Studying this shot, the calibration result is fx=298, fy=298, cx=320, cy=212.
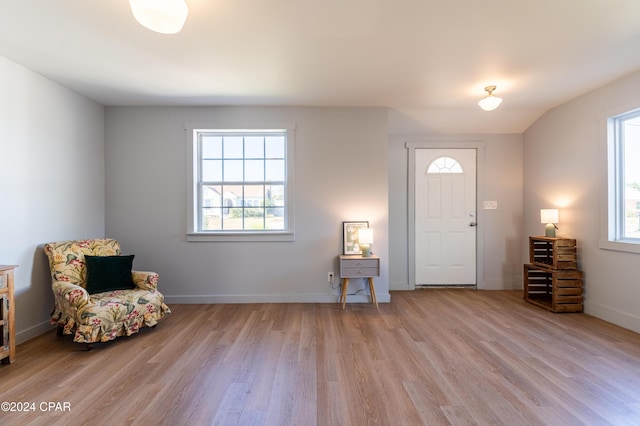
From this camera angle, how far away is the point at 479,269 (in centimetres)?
452

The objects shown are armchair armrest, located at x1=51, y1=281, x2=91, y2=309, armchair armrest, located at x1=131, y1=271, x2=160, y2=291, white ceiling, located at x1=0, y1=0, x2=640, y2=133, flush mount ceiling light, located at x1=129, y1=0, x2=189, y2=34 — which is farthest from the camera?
armchair armrest, located at x1=131, y1=271, x2=160, y2=291

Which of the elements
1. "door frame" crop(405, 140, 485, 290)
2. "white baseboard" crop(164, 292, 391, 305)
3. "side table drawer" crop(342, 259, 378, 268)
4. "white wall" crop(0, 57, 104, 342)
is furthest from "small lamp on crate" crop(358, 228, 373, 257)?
"white wall" crop(0, 57, 104, 342)

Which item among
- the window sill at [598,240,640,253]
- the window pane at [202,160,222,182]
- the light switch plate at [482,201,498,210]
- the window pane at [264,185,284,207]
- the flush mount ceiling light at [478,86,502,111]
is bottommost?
the window sill at [598,240,640,253]

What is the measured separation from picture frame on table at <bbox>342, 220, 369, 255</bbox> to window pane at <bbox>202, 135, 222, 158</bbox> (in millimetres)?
1947

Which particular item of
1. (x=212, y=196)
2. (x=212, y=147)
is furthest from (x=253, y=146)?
(x=212, y=196)

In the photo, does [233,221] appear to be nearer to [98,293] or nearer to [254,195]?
[254,195]

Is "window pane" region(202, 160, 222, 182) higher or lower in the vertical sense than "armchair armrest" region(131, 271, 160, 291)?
higher

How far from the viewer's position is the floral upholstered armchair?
2520 mm

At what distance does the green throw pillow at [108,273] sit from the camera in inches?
114

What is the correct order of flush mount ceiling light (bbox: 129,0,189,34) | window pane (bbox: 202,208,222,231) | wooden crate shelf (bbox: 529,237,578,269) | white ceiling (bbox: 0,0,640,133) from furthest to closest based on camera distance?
window pane (bbox: 202,208,222,231), wooden crate shelf (bbox: 529,237,578,269), white ceiling (bbox: 0,0,640,133), flush mount ceiling light (bbox: 129,0,189,34)

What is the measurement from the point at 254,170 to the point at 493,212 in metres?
3.60

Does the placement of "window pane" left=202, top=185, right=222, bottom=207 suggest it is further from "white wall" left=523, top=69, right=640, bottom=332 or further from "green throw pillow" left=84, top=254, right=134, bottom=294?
"white wall" left=523, top=69, right=640, bottom=332

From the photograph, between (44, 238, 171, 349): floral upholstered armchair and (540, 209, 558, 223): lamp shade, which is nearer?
(44, 238, 171, 349): floral upholstered armchair

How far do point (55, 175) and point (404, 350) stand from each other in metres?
3.84
